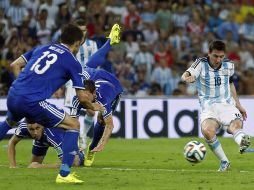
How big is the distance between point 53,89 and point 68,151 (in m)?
0.81

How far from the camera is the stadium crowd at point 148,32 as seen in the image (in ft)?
77.3

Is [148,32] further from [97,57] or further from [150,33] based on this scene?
[97,57]

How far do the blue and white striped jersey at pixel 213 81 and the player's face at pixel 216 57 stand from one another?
7cm

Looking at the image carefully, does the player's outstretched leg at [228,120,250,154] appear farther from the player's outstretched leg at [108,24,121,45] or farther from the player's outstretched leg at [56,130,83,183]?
the player's outstretched leg at [108,24,121,45]

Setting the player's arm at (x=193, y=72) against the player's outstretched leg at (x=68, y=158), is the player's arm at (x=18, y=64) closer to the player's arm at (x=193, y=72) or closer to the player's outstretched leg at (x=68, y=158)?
the player's outstretched leg at (x=68, y=158)

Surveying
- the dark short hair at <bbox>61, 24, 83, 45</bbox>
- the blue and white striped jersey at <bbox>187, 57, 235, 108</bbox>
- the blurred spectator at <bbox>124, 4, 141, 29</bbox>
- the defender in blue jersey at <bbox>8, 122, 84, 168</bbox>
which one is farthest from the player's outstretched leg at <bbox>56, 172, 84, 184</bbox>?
the blurred spectator at <bbox>124, 4, 141, 29</bbox>

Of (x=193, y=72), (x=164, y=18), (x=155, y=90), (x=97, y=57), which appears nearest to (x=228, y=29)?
(x=164, y=18)

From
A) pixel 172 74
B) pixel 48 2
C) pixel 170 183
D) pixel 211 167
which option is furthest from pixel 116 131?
pixel 170 183

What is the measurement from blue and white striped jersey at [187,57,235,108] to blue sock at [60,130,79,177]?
10.0 feet

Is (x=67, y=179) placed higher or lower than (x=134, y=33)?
lower

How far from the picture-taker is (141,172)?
42.9 ft

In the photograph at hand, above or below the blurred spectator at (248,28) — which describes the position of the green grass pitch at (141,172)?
below

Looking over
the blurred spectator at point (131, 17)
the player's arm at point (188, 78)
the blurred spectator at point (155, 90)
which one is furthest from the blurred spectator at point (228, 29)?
the player's arm at point (188, 78)

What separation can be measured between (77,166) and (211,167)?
2127mm
